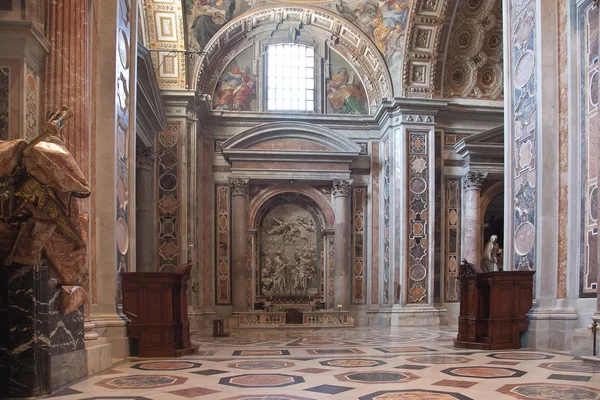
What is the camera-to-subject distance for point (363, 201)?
21.4 m

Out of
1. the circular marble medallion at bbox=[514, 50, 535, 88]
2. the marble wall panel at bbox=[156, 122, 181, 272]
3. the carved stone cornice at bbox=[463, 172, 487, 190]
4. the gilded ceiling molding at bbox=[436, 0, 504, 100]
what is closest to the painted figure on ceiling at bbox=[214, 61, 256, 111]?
the marble wall panel at bbox=[156, 122, 181, 272]

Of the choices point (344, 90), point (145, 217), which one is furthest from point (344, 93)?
point (145, 217)

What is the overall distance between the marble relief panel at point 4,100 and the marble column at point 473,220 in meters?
15.4

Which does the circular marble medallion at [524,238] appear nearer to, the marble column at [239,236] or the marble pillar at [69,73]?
the marble pillar at [69,73]

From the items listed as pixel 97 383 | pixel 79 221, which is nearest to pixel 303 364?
pixel 97 383

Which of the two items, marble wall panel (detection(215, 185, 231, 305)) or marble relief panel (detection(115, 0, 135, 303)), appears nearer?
marble relief panel (detection(115, 0, 135, 303))

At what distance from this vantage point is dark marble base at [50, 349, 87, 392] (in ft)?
20.1

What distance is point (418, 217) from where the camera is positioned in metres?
19.7

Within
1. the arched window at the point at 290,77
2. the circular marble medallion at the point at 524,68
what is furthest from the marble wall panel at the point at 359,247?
the circular marble medallion at the point at 524,68

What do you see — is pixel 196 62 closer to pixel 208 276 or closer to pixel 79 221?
pixel 208 276

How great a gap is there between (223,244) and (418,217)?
6336 mm

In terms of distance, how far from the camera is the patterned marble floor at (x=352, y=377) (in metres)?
5.82

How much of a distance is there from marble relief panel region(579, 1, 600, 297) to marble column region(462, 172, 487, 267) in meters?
10.1

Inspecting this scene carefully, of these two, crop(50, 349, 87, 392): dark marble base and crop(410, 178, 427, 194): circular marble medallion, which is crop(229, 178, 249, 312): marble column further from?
crop(50, 349, 87, 392): dark marble base
